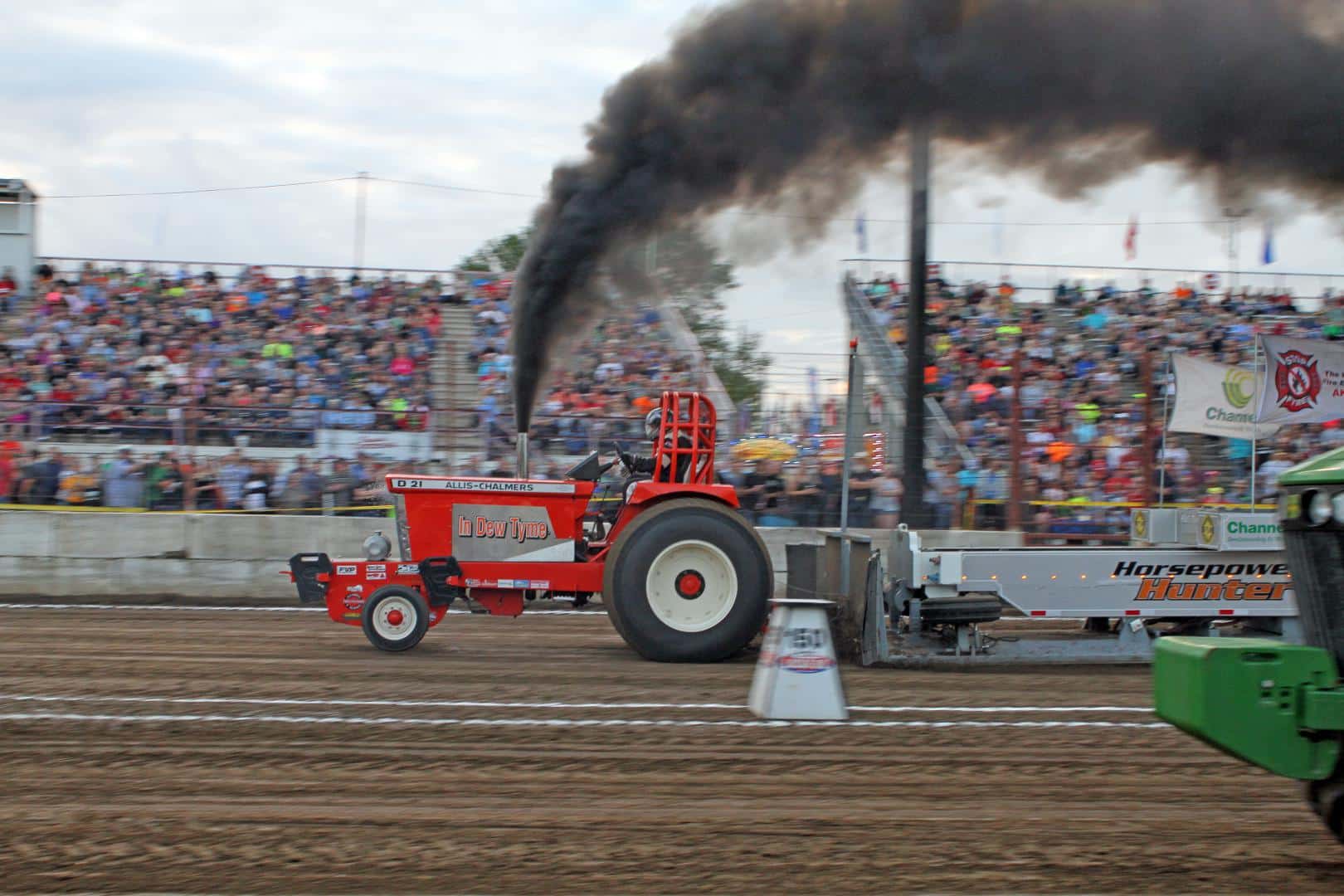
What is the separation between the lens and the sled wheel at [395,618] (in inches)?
339

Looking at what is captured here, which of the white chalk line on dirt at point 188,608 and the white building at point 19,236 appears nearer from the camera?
the white chalk line on dirt at point 188,608

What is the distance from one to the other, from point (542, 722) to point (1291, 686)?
144 inches

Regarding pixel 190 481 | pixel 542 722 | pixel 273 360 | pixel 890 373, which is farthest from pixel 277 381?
pixel 542 722

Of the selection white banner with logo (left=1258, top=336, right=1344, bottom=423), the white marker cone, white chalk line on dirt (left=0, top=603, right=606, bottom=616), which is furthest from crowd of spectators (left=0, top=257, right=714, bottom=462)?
the white marker cone

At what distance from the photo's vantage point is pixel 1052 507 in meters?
12.5

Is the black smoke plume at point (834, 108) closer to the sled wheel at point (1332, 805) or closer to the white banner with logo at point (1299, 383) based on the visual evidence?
the white banner with logo at point (1299, 383)

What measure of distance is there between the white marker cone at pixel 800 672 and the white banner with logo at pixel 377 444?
21.4 feet

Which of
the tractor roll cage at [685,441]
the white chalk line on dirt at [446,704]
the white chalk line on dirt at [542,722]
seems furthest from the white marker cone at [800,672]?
the tractor roll cage at [685,441]

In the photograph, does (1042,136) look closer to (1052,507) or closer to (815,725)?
(1052,507)

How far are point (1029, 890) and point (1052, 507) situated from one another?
9011 millimetres

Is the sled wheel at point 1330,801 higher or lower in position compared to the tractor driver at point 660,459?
lower

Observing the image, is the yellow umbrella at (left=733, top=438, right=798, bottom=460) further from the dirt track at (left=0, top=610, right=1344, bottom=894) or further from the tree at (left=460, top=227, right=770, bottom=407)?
the dirt track at (left=0, top=610, right=1344, bottom=894)

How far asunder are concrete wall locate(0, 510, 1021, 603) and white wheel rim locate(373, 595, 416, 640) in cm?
387

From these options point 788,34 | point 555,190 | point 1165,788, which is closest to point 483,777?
point 1165,788
